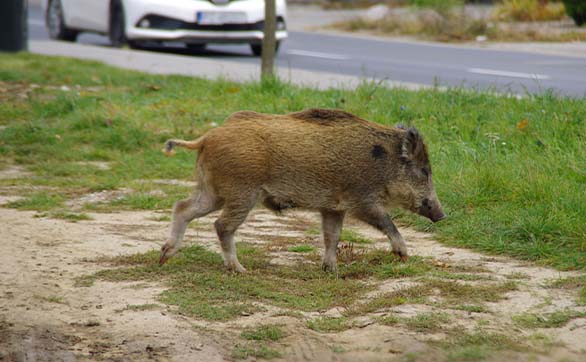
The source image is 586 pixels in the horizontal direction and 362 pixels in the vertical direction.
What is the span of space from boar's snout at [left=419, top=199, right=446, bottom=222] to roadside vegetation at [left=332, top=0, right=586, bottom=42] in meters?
12.6

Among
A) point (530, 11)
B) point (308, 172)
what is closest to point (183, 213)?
point (308, 172)

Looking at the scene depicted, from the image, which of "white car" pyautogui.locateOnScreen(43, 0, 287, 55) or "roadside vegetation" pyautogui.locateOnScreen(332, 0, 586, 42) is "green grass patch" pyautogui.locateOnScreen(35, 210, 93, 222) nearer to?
"white car" pyautogui.locateOnScreen(43, 0, 287, 55)

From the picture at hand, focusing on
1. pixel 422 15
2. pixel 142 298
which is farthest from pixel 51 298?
pixel 422 15

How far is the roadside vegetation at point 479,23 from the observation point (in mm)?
19141

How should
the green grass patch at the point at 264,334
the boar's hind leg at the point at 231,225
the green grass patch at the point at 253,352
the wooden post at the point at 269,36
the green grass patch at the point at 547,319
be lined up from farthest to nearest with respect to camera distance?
1. the wooden post at the point at 269,36
2. the boar's hind leg at the point at 231,225
3. the green grass patch at the point at 547,319
4. the green grass patch at the point at 264,334
5. the green grass patch at the point at 253,352

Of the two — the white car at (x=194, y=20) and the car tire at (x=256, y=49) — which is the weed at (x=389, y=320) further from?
the car tire at (x=256, y=49)

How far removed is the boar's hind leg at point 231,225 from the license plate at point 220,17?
10.3m

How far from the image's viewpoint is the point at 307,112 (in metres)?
6.23

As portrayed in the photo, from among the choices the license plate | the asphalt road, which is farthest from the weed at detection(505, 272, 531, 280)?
the license plate

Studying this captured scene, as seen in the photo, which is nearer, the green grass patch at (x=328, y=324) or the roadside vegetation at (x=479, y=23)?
the green grass patch at (x=328, y=324)

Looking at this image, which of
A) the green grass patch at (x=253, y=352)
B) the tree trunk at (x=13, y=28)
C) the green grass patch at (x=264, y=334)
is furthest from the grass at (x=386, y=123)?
the tree trunk at (x=13, y=28)

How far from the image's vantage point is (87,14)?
17781mm

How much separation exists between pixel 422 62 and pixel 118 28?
17.0 ft

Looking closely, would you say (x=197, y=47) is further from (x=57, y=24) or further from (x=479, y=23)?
(x=479, y=23)
